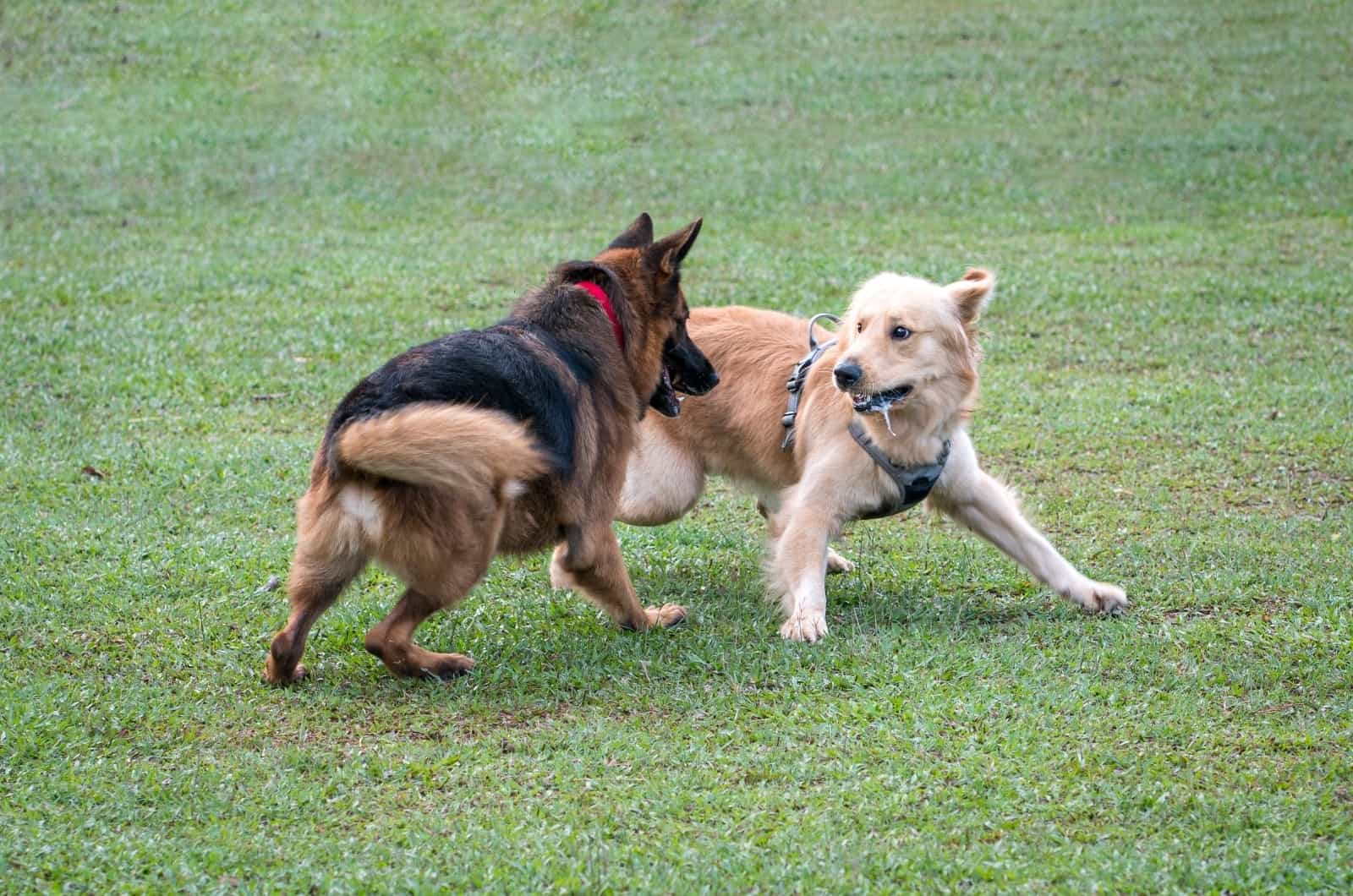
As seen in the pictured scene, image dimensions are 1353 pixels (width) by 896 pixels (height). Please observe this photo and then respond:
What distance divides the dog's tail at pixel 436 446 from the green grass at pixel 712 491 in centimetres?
92

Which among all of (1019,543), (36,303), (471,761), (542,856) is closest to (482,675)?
(471,761)

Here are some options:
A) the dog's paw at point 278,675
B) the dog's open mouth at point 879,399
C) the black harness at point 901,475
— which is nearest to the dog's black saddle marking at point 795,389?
the black harness at point 901,475

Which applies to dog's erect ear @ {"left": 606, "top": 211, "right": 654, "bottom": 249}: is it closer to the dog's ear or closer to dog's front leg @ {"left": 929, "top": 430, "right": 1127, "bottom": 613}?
the dog's ear

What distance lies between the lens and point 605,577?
5520 mm

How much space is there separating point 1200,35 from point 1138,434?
1424 centimetres

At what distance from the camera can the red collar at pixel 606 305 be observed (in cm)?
565

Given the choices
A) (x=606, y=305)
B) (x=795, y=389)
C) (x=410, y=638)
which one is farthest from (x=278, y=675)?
(x=795, y=389)

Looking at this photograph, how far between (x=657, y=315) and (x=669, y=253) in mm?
271

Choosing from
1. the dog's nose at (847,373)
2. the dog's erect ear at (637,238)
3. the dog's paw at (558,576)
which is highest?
the dog's erect ear at (637,238)

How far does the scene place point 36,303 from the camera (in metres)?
11.4

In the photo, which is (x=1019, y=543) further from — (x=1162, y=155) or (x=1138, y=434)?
(x=1162, y=155)

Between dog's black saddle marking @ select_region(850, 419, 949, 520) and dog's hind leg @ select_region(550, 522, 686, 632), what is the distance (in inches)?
41.8

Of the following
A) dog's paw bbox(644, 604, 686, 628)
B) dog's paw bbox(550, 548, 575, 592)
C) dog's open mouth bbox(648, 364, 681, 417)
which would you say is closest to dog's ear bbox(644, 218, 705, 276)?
dog's open mouth bbox(648, 364, 681, 417)

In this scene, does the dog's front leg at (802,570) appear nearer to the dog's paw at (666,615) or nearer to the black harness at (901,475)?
the black harness at (901,475)
